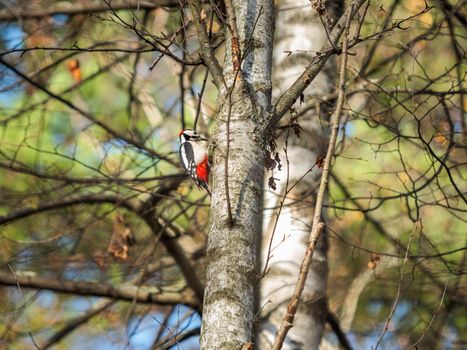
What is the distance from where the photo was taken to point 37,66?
20.7 feet

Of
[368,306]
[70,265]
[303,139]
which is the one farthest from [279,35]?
[368,306]

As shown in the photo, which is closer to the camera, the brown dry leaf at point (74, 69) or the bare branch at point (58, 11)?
the bare branch at point (58, 11)

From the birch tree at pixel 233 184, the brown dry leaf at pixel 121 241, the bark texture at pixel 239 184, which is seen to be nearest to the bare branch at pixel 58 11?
the birch tree at pixel 233 184

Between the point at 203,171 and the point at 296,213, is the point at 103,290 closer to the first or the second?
the point at 203,171

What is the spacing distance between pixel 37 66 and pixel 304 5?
2.32 meters

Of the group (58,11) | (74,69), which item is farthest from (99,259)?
(58,11)

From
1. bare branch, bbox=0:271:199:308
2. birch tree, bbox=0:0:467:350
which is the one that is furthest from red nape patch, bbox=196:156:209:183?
bare branch, bbox=0:271:199:308

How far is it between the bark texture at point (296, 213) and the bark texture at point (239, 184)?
124cm

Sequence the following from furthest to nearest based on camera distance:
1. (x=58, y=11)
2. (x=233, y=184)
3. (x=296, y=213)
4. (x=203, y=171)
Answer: (x=58, y=11), (x=203, y=171), (x=296, y=213), (x=233, y=184)

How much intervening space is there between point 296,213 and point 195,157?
3.68ft

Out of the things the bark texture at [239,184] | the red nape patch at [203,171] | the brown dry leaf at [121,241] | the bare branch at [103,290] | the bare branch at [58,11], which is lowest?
the bark texture at [239,184]

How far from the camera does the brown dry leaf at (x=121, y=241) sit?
5387 mm

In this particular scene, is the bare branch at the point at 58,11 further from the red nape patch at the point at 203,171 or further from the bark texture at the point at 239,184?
the bark texture at the point at 239,184

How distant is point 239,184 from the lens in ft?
8.84
